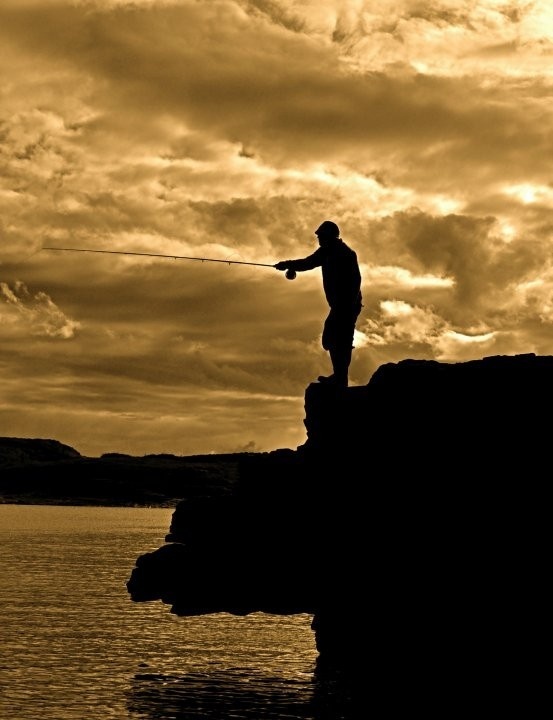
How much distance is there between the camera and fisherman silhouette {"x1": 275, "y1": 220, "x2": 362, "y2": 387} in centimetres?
2577

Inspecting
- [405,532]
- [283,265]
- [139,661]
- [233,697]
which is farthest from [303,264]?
[139,661]

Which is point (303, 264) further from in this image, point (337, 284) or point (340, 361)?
point (340, 361)

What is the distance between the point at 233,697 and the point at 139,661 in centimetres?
851

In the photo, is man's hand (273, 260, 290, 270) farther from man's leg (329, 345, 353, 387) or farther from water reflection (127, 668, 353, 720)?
water reflection (127, 668, 353, 720)

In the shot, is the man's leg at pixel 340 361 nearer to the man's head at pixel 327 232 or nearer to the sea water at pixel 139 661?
the man's head at pixel 327 232

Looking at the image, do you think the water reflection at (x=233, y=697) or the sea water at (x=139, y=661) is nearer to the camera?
the water reflection at (x=233, y=697)

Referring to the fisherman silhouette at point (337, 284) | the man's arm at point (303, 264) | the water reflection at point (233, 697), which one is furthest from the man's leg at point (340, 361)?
the water reflection at point (233, 697)

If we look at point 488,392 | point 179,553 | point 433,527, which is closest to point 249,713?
point 179,553

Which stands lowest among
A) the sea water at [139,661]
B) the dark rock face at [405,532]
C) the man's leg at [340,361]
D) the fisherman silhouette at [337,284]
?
the sea water at [139,661]

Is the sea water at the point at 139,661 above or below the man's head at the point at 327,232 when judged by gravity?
below

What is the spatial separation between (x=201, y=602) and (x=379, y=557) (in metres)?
6.26

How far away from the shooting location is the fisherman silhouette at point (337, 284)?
25.8 metres

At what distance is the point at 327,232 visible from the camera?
25.8 m

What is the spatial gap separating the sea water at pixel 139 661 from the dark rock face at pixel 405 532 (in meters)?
2.66
